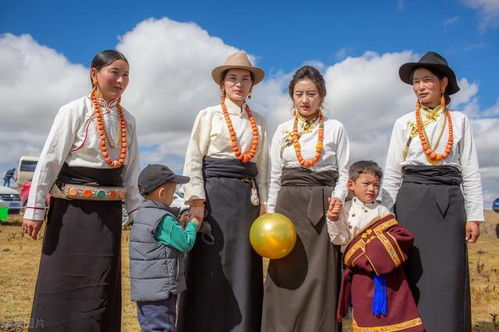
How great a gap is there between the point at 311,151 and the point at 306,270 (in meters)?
0.94

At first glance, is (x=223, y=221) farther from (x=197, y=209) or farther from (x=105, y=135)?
(x=105, y=135)

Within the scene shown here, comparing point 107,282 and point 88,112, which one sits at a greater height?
point 88,112

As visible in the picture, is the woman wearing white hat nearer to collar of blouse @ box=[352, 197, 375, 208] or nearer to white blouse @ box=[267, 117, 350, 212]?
white blouse @ box=[267, 117, 350, 212]

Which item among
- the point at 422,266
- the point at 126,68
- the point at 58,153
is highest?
the point at 126,68

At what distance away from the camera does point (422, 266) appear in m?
3.80

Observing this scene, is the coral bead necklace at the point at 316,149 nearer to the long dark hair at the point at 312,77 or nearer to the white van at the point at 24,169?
the long dark hair at the point at 312,77

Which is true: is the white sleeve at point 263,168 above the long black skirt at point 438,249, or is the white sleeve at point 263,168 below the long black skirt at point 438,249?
above

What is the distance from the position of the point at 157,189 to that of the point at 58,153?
75cm

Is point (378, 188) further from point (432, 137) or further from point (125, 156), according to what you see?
point (125, 156)

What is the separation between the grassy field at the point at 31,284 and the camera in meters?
5.59

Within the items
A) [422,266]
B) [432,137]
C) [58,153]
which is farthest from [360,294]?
[58,153]

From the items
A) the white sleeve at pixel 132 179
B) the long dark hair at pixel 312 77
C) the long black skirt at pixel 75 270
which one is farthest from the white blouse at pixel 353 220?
the long black skirt at pixel 75 270

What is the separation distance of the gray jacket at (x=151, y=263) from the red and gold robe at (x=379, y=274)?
1.33 meters

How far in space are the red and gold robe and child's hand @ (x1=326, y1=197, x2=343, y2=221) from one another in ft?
0.94
